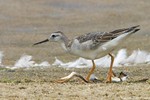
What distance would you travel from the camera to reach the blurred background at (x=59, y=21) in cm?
1452

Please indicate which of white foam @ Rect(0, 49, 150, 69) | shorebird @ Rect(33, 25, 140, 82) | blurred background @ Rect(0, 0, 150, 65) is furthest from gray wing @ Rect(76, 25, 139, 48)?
blurred background @ Rect(0, 0, 150, 65)

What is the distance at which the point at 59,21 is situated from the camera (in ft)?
58.2

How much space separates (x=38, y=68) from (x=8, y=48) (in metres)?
3.33

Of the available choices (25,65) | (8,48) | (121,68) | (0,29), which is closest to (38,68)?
(25,65)

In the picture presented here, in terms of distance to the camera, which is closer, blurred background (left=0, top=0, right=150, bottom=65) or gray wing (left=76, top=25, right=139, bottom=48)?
gray wing (left=76, top=25, right=139, bottom=48)

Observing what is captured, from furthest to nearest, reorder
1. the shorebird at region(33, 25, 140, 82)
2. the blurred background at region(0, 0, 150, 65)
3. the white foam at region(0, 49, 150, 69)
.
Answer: the blurred background at region(0, 0, 150, 65)
the white foam at region(0, 49, 150, 69)
the shorebird at region(33, 25, 140, 82)

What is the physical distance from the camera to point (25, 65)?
11664mm

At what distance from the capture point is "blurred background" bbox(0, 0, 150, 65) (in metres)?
14.5

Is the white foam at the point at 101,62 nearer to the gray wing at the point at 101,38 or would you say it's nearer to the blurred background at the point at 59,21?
the blurred background at the point at 59,21

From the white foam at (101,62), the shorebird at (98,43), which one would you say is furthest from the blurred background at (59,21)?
the shorebird at (98,43)

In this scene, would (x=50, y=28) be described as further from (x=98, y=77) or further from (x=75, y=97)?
(x=75, y=97)

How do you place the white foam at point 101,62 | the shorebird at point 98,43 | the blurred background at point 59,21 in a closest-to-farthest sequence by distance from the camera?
the shorebird at point 98,43
the white foam at point 101,62
the blurred background at point 59,21

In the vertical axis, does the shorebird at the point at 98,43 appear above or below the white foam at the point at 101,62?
above

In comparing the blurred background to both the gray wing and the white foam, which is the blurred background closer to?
the white foam
